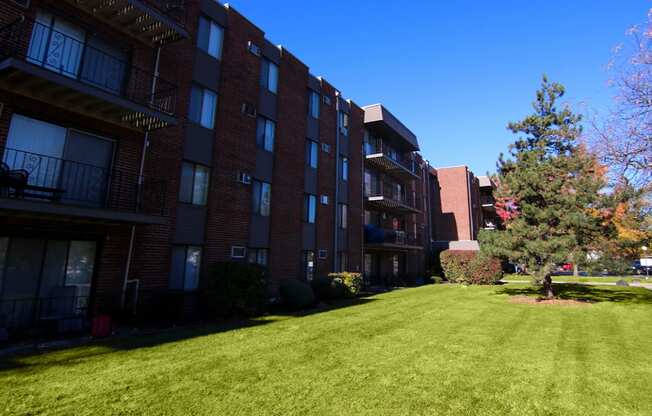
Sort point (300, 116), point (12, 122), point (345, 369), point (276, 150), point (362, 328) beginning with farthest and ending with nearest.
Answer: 1. point (300, 116)
2. point (276, 150)
3. point (362, 328)
4. point (12, 122)
5. point (345, 369)

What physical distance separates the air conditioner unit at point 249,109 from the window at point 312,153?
4.74m

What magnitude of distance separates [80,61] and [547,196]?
18924mm

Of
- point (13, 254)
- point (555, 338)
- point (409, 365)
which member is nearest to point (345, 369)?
point (409, 365)

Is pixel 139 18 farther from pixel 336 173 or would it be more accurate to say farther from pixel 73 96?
pixel 336 173

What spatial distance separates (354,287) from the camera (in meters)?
18.8

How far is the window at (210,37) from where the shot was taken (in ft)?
49.1

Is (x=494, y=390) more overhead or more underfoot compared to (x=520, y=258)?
more underfoot

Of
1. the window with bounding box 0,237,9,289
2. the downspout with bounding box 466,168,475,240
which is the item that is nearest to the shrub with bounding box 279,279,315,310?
the window with bounding box 0,237,9,289

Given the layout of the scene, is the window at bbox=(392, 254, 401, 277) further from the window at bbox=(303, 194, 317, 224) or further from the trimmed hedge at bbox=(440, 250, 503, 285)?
the window at bbox=(303, 194, 317, 224)

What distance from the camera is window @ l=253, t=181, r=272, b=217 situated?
17172 millimetres

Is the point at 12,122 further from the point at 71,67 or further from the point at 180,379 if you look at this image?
the point at 180,379

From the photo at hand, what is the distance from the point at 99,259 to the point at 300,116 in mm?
13121

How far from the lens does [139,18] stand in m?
11.5

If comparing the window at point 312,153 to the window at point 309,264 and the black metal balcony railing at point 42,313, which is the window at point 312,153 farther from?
the black metal balcony railing at point 42,313
